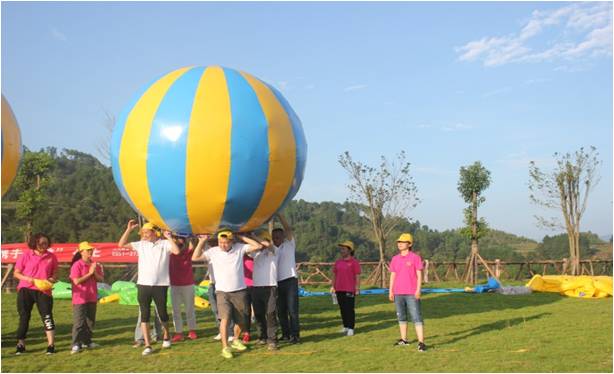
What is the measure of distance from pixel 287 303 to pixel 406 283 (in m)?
1.72

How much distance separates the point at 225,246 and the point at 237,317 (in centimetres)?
98

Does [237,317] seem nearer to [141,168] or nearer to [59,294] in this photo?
[141,168]

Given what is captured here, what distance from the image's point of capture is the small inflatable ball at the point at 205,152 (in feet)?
20.7

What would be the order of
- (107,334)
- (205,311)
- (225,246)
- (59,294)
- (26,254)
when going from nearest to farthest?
(225,246) < (26,254) < (107,334) < (205,311) < (59,294)

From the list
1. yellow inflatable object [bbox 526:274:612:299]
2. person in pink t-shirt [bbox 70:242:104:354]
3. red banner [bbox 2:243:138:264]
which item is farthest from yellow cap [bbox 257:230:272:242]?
red banner [bbox 2:243:138:264]

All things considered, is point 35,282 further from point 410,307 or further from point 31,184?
point 31,184

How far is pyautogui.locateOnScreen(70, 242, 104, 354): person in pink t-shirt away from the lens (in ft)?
24.7

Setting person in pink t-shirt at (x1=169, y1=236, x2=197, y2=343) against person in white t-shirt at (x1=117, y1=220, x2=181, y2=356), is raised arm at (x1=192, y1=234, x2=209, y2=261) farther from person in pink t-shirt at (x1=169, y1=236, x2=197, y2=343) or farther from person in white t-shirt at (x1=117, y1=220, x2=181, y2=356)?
person in pink t-shirt at (x1=169, y1=236, x2=197, y2=343)

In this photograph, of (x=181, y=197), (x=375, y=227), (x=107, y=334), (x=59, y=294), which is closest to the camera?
(x=181, y=197)

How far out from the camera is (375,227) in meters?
22.1

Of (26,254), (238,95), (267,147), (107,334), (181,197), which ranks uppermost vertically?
(238,95)

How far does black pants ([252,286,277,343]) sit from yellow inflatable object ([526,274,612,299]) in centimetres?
973

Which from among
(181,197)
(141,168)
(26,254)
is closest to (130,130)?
(141,168)

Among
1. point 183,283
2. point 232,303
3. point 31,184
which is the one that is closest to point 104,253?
point 31,184
